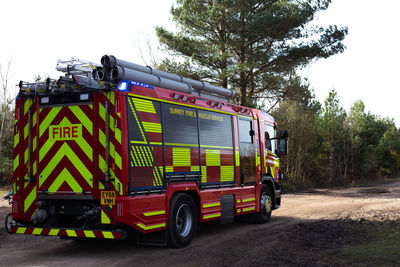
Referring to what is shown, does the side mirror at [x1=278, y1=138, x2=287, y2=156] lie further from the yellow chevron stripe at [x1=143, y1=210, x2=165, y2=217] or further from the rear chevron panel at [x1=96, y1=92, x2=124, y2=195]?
the rear chevron panel at [x1=96, y1=92, x2=124, y2=195]

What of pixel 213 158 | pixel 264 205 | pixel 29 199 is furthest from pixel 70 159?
pixel 264 205

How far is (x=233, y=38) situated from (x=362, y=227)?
15.3 metres

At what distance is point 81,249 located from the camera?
838 cm

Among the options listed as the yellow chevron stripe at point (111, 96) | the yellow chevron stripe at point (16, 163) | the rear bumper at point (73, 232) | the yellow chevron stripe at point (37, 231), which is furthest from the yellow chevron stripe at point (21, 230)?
the yellow chevron stripe at point (111, 96)

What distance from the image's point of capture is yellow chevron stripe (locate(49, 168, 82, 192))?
297 inches

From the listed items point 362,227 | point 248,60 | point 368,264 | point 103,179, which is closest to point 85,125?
point 103,179

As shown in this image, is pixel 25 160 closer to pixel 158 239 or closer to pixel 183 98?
pixel 158 239

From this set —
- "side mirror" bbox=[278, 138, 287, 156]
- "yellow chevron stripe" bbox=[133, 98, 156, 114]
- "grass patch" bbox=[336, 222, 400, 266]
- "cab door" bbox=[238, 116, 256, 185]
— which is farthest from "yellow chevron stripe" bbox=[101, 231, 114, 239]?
"side mirror" bbox=[278, 138, 287, 156]

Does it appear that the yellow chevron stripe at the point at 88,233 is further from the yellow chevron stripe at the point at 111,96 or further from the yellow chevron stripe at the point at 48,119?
the yellow chevron stripe at the point at 111,96

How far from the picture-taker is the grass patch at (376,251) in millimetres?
6560

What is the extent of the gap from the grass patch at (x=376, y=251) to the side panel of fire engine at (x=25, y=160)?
5.49m

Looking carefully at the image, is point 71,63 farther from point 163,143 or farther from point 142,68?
point 163,143

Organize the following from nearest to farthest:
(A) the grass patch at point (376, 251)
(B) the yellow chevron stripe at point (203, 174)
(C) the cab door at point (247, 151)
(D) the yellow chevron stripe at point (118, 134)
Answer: (A) the grass patch at point (376, 251) < (D) the yellow chevron stripe at point (118, 134) < (B) the yellow chevron stripe at point (203, 174) < (C) the cab door at point (247, 151)

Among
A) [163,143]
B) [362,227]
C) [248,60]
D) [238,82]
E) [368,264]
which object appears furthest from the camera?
[238,82]
